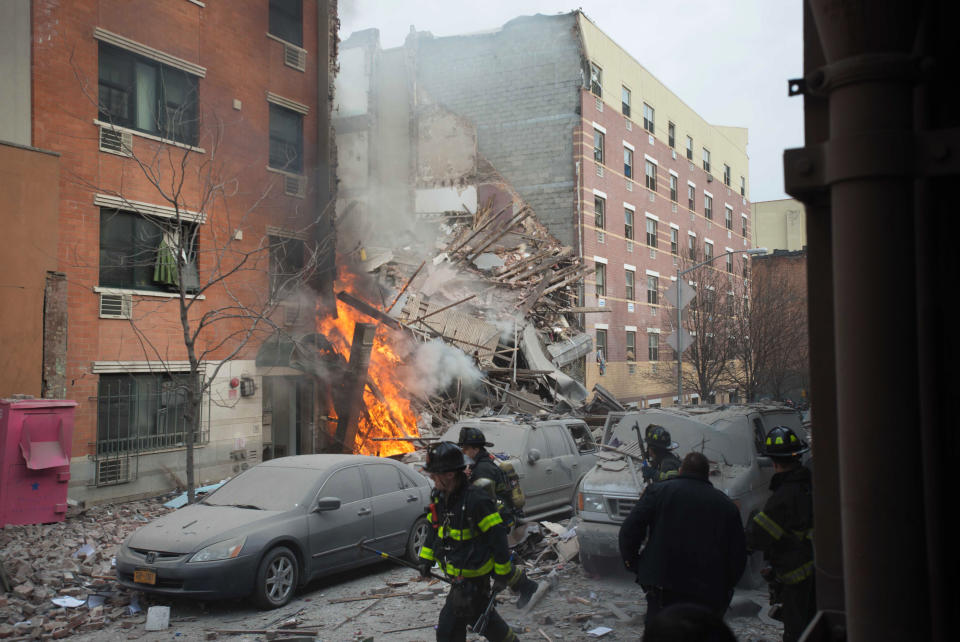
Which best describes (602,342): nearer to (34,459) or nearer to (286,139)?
(286,139)

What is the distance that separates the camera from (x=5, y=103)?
12.2 m

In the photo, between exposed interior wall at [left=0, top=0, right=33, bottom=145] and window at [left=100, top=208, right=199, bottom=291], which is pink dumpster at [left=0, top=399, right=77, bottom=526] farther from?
exposed interior wall at [left=0, top=0, right=33, bottom=145]

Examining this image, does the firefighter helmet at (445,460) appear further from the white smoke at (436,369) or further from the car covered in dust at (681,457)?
the white smoke at (436,369)

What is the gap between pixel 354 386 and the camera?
16.9m

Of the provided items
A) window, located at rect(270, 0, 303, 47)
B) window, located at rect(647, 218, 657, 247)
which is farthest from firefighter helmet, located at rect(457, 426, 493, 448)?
window, located at rect(647, 218, 657, 247)

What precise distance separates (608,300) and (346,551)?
2624 centimetres

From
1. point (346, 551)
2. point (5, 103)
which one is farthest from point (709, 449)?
point (5, 103)

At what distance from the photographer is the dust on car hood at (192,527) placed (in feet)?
24.6

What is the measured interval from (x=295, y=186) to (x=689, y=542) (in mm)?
15355

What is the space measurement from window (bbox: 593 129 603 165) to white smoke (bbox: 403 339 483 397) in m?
16.6

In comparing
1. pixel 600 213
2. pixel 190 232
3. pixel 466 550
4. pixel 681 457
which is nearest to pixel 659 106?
pixel 600 213

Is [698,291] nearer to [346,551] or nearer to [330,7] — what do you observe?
[330,7]

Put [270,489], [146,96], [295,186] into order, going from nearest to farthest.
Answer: [270,489] < [146,96] < [295,186]

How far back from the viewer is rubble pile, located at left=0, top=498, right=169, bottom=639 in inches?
281
